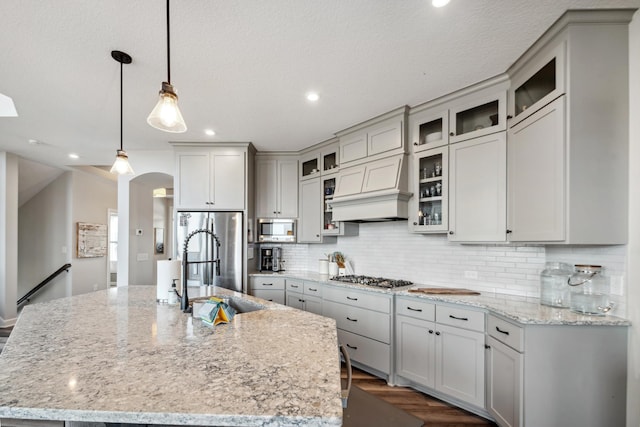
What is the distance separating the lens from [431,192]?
3.04 meters

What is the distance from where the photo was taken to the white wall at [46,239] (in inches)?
228

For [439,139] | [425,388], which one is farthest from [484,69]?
[425,388]

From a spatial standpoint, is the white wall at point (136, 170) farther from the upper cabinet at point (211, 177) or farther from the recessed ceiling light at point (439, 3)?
the recessed ceiling light at point (439, 3)

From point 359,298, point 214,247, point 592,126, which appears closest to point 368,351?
point 359,298

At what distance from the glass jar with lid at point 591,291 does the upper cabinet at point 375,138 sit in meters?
1.76

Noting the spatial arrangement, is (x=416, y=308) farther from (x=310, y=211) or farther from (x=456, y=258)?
(x=310, y=211)

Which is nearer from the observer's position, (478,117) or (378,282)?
(478,117)

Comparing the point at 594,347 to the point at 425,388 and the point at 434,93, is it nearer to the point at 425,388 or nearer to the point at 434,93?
the point at 425,388

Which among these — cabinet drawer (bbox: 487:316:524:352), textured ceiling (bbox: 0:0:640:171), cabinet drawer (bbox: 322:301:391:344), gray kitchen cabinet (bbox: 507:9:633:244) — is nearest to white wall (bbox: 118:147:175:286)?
textured ceiling (bbox: 0:0:640:171)

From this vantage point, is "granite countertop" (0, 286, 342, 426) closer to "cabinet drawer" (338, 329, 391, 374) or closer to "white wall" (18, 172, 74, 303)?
"cabinet drawer" (338, 329, 391, 374)

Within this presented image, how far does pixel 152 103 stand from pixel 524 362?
3602 millimetres

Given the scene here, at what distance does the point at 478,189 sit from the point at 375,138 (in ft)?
4.06

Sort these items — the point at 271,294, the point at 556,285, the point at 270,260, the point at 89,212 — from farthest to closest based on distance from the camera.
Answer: the point at 89,212 → the point at 270,260 → the point at 271,294 → the point at 556,285

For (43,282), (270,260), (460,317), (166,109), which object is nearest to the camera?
(166,109)
